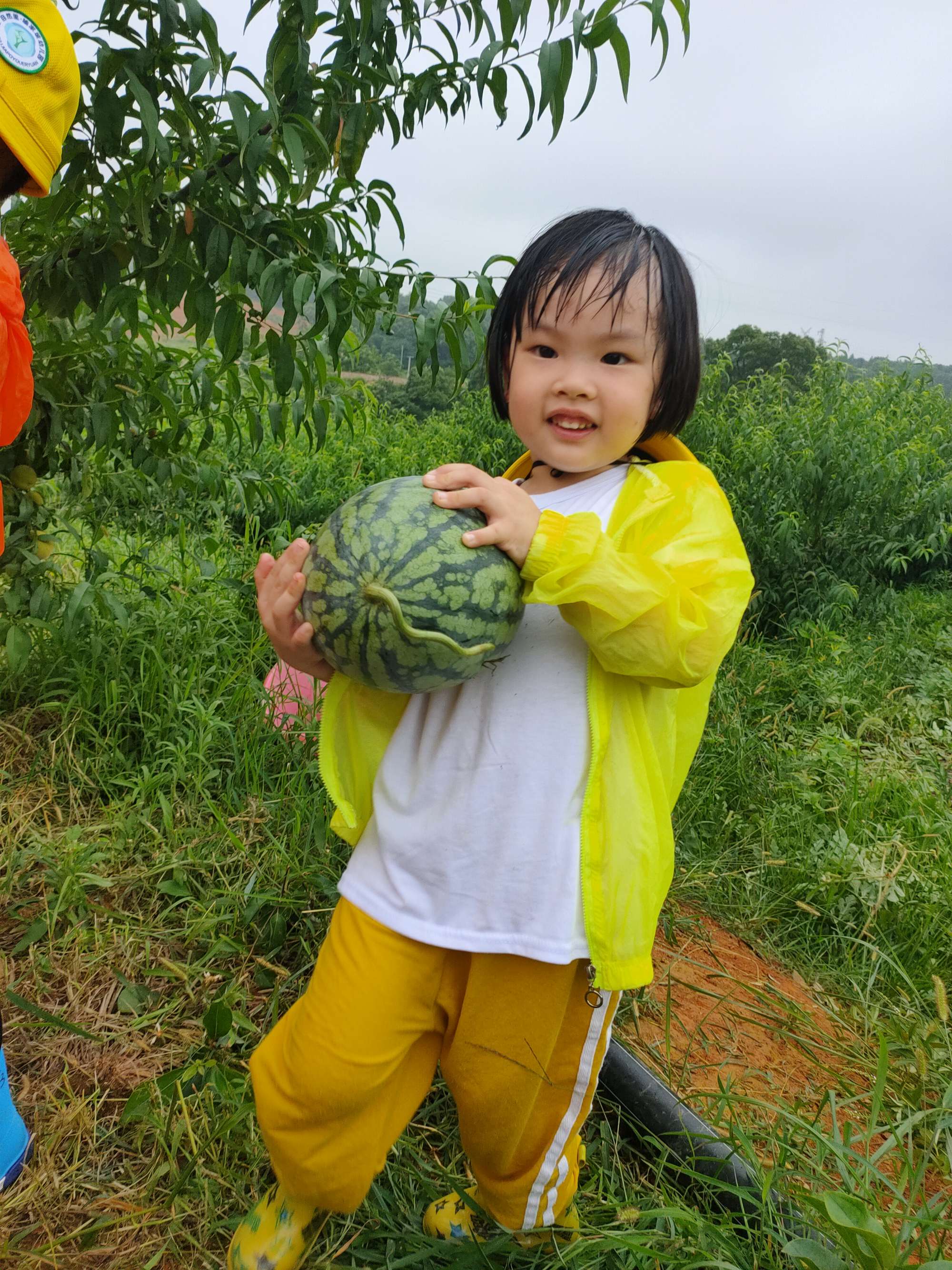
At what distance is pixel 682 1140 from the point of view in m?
1.73

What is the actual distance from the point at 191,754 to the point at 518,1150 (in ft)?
5.04

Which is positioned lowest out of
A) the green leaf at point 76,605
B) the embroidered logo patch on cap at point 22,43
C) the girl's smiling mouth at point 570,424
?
the green leaf at point 76,605

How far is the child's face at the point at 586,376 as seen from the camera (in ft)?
4.34

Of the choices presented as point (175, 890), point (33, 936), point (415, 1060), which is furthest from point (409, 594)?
point (33, 936)

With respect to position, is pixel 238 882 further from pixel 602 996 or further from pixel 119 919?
pixel 602 996

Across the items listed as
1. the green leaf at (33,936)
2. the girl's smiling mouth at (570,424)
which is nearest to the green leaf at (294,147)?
the girl's smiling mouth at (570,424)

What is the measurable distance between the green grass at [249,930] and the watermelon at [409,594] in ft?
2.85

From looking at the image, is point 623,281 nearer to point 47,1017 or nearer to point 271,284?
point 271,284

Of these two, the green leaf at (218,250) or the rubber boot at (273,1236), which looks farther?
the green leaf at (218,250)

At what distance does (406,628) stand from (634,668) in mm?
326

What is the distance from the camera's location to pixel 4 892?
2.27m

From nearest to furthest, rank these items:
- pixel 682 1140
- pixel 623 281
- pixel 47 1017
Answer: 1. pixel 623 281
2. pixel 682 1140
3. pixel 47 1017

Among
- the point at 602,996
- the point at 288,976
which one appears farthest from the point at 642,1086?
the point at 288,976

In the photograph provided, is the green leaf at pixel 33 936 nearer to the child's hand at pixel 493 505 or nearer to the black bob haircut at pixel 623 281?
the child's hand at pixel 493 505
